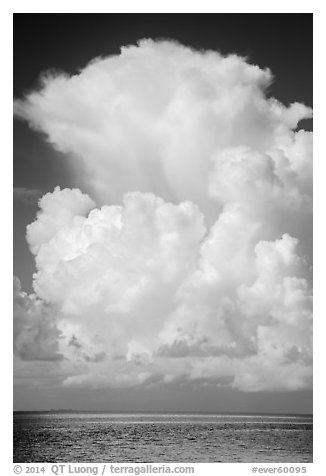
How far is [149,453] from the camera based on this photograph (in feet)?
163
